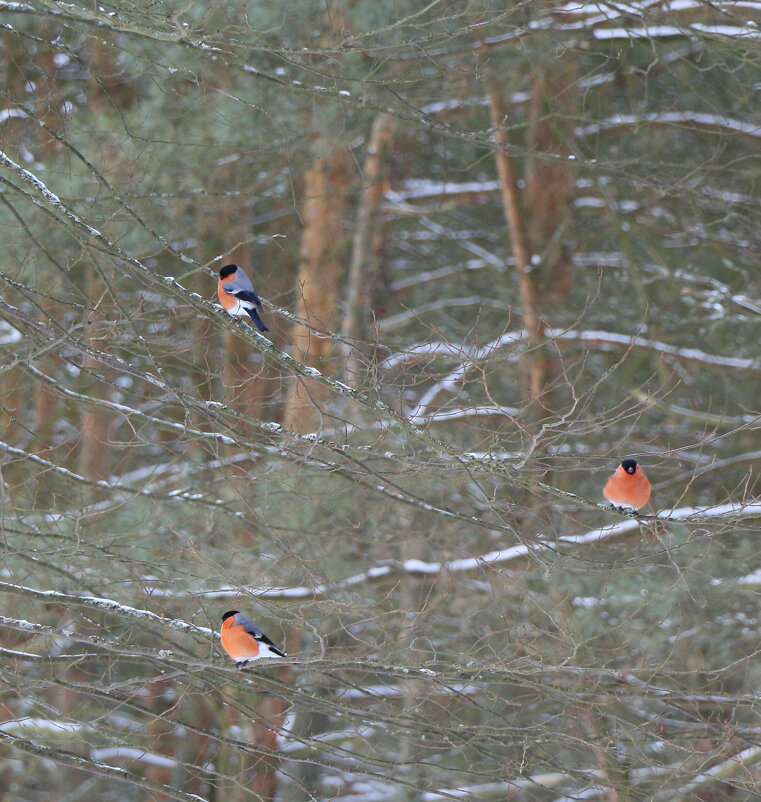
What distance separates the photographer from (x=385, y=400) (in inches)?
325

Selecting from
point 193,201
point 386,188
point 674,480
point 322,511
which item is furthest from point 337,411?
point 386,188

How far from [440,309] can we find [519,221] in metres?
1.80

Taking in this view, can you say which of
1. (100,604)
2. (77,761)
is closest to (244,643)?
(100,604)

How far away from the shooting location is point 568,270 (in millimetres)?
11438

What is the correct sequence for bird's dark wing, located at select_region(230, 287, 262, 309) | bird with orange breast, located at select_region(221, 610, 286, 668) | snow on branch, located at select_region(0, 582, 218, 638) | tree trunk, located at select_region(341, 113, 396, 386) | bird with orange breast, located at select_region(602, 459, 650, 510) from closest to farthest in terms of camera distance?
snow on branch, located at select_region(0, 582, 218, 638)
bird with orange breast, located at select_region(221, 610, 286, 668)
bird's dark wing, located at select_region(230, 287, 262, 309)
bird with orange breast, located at select_region(602, 459, 650, 510)
tree trunk, located at select_region(341, 113, 396, 386)

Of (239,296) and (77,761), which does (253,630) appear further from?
(239,296)

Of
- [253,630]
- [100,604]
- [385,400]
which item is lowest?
[100,604]

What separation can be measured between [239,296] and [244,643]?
1.77 metres

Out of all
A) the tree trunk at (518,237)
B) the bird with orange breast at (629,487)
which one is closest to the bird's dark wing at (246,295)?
the bird with orange breast at (629,487)

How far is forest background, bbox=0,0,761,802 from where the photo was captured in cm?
461

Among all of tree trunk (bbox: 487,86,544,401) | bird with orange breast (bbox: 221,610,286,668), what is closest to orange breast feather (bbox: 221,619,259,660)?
bird with orange breast (bbox: 221,610,286,668)

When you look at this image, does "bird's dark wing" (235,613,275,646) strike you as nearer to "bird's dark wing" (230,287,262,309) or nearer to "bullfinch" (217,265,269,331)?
"bullfinch" (217,265,269,331)

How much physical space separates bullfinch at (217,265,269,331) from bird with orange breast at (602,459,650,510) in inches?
85.3

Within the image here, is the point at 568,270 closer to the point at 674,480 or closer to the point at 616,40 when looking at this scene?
the point at 616,40
